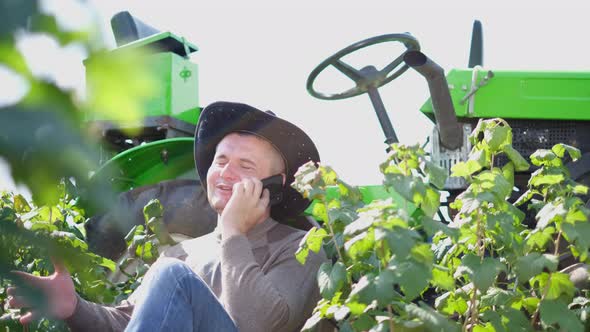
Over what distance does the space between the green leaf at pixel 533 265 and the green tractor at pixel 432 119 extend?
1963 millimetres

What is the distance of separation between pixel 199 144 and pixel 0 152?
8.47ft

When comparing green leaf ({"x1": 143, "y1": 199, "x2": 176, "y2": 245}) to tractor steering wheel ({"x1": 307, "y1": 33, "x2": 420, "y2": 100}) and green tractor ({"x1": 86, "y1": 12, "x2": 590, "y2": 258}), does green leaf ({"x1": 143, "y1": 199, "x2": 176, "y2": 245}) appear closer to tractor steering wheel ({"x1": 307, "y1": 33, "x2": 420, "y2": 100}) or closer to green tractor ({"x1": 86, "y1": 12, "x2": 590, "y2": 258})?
green tractor ({"x1": 86, "y1": 12, "x2": 590, "y2": 258})

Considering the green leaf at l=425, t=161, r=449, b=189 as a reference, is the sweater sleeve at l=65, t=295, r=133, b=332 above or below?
below

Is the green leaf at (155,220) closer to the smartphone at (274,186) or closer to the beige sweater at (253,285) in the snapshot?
the beige sweater at (253,285)

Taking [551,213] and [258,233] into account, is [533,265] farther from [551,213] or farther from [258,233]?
[258,233]

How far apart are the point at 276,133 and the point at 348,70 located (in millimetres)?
1237

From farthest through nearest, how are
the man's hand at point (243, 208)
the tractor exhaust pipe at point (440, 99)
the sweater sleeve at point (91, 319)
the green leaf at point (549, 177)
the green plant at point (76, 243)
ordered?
the tractor exhaust pipe at point (440, 99)
the man's hand at point (243, 208)
the sweater sleeve at point (91, 319)
the green plant at point (76, 243)
the green leaf at point (549, 177)

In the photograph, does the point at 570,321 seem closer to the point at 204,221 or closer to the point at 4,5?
the point at 4,5

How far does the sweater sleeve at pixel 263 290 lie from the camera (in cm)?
234

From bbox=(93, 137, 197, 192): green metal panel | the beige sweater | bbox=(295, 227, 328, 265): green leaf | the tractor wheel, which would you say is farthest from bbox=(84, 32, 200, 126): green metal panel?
bbox=(295, 227, 328, 265): green leaf

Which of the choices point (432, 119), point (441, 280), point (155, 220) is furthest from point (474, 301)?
point (432, 119)

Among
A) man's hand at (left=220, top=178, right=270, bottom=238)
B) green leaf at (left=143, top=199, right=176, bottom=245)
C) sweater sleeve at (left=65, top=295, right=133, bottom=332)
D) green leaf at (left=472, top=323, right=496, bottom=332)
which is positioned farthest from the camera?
green leaf at (left=143, top=199, right=176, bottom=245)

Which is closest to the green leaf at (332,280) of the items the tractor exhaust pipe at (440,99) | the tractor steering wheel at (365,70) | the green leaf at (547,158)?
the green leaf at (547,158)

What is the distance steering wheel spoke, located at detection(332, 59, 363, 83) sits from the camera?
13.4 ft
